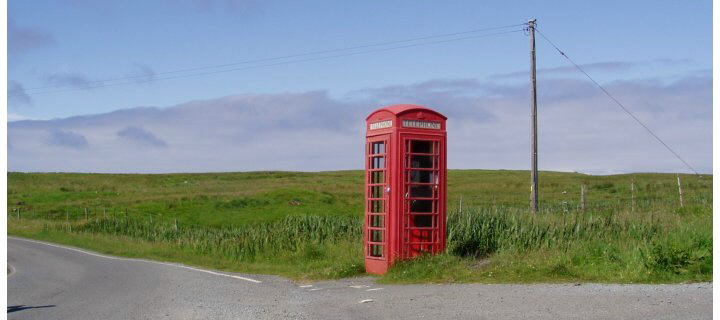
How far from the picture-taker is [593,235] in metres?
17.2

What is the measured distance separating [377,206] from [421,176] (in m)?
1.05

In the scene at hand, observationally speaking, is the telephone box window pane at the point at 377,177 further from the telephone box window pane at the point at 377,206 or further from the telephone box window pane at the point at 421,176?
the telephone box window pane at the point at 421,176

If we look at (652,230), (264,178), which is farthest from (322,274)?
(264,178)

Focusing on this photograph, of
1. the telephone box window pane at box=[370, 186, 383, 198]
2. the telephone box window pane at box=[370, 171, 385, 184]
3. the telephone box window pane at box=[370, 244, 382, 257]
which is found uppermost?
the telephone box window pane at box=[370, 171, 385, 184]

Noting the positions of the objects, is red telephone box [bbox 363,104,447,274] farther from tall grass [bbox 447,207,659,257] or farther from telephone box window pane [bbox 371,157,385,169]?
tall grass [bbox 447,207,659,257]

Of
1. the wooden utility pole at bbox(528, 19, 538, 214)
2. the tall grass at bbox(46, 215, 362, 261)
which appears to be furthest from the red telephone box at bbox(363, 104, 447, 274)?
the wooden utility pole at bbox(528, 19, 538, 214)

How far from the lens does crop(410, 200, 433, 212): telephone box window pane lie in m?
16.2

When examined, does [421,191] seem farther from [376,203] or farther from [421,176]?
[376,203]

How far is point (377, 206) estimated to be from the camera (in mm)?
16641

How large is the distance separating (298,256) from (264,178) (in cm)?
7461

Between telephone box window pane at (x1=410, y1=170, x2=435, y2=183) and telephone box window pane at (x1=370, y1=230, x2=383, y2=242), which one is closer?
telephone box window pane at (x1=410, y1=170, x2=435, y2=183)

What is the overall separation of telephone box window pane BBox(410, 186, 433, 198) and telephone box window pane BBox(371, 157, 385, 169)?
0.73m

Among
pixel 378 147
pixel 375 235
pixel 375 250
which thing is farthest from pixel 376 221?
pixel 378 147

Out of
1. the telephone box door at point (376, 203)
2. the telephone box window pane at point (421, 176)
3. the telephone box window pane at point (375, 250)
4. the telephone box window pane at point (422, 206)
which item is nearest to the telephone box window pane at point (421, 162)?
the telephone box window pane at point (421, 176)
